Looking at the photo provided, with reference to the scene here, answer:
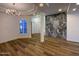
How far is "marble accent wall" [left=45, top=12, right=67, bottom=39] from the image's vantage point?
1620 mm

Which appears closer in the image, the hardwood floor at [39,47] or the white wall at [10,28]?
the hardwood floor at [39,47]

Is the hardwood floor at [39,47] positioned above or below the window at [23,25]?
below

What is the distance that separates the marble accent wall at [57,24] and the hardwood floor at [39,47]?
10 cm

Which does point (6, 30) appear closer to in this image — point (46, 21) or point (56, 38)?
point (46, 21)

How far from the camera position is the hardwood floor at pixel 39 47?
1512 mm

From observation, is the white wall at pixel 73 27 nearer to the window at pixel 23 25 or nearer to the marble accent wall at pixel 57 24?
the marble accent wall at pixel 57 24

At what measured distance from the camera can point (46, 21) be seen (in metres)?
1.73

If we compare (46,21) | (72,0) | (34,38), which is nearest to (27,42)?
(34,38)

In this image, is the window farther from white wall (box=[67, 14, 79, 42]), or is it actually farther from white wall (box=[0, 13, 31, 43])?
white wall (box=[67, 14, 79, 42])

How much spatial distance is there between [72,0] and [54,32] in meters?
0.65

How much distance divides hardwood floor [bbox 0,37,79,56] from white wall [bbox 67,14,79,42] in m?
0.09

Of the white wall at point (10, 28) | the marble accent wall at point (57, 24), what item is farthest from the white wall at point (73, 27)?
the white wall at point (10, 28)

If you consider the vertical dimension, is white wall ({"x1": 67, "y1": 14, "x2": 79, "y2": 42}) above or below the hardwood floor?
above

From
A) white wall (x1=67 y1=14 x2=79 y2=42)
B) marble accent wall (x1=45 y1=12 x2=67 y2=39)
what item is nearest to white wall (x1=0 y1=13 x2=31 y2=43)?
marble accent wall (x1=45 y1=12 x2=67 y2=39)
